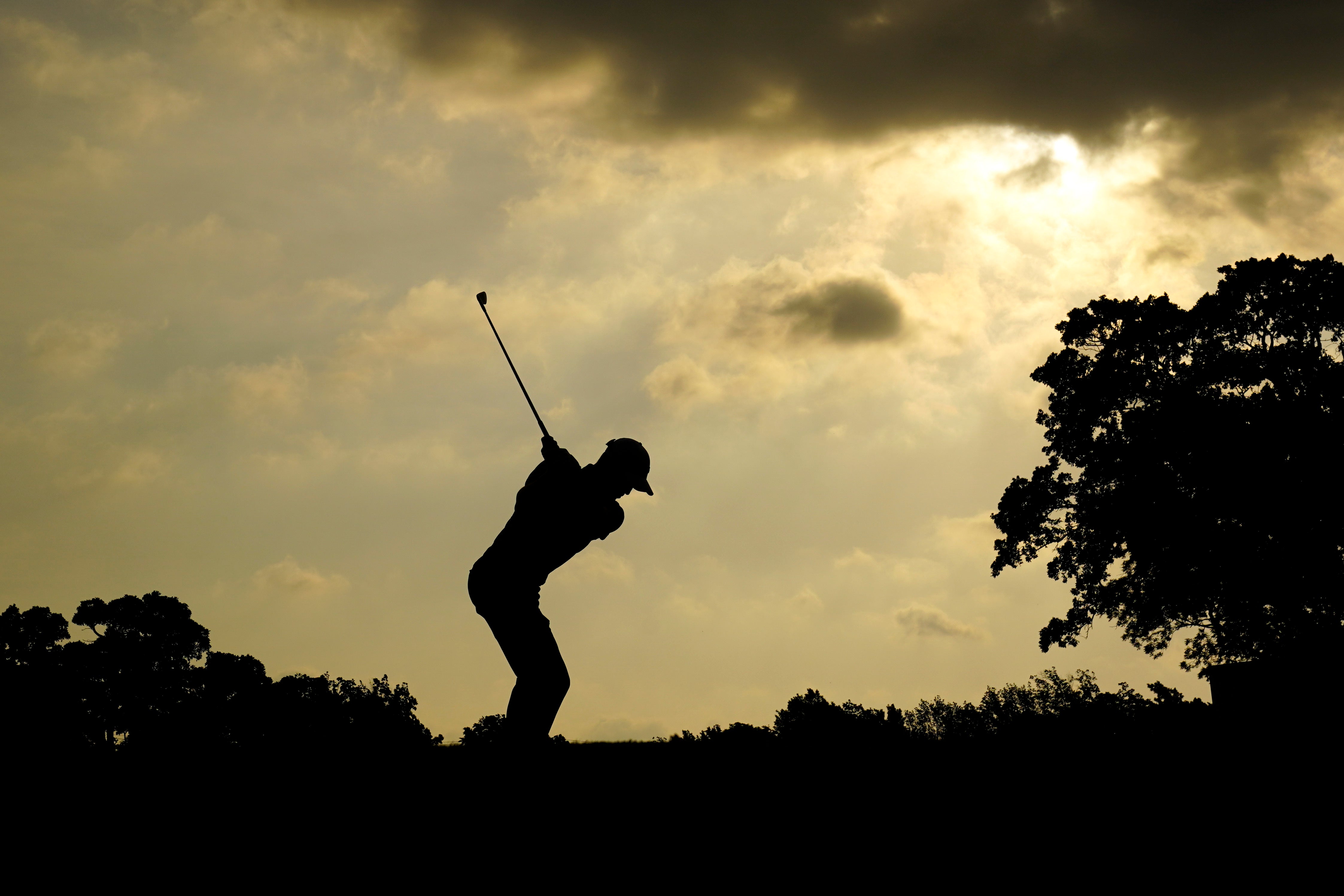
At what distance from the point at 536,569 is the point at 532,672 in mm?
897

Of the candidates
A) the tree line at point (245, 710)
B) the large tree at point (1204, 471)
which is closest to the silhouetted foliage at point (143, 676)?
the tree line at point (245, 710)

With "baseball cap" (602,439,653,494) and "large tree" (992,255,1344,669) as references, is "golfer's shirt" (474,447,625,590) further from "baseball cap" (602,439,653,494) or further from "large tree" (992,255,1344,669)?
"large tree" (992,255,1344,669)

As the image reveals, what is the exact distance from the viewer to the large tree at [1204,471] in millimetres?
31766

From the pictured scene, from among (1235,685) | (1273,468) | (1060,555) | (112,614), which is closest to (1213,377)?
(1273,468)

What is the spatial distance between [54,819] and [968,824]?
654 cm

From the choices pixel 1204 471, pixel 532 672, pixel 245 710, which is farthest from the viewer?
pixel 245 710

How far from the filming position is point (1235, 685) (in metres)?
14.9

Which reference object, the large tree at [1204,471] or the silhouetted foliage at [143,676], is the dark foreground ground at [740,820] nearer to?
the large tree at [1204,471]

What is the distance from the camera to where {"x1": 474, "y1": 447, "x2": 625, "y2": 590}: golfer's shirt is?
852 centimetres

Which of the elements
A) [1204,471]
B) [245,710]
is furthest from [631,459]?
[245,710]

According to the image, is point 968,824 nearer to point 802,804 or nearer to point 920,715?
point 802,804

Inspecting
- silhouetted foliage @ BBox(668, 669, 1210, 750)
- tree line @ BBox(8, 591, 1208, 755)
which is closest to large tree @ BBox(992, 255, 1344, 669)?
tree line @ BBox(8, 591, 1208, 755)

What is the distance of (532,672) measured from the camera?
8398 millimetres

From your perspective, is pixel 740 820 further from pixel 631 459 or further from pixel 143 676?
pixel 143 676
